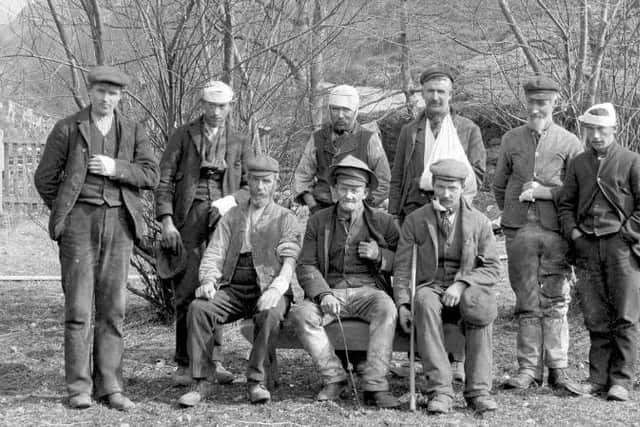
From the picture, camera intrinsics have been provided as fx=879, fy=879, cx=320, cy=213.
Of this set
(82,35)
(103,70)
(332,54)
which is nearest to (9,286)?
(82,35)

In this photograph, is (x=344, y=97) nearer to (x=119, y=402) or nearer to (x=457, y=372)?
(x=457, y=372)

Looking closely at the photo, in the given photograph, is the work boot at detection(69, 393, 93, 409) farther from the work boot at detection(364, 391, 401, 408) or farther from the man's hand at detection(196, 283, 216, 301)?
the work boot at detection(364, 391, 401, 408)

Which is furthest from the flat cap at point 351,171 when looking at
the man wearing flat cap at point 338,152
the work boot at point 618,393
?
the work boot at point 618,393

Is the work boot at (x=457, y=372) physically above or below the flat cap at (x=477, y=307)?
below

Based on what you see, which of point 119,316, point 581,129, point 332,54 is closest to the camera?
point 119,316

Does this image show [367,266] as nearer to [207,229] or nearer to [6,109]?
[207,229]

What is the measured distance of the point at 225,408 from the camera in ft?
17.9

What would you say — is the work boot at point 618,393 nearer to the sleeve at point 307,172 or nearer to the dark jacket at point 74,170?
the sleeve at point 307,172

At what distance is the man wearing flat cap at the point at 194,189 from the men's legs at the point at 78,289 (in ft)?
2.19

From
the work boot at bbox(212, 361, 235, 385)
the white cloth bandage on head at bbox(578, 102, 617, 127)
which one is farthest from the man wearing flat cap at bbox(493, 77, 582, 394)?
the work boot at bbox(212, 361, 235, 385)

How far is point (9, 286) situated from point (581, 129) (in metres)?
6.25

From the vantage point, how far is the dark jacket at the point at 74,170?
5.41 m

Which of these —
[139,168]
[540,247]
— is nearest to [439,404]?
[540,247]

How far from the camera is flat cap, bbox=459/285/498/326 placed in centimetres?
529
